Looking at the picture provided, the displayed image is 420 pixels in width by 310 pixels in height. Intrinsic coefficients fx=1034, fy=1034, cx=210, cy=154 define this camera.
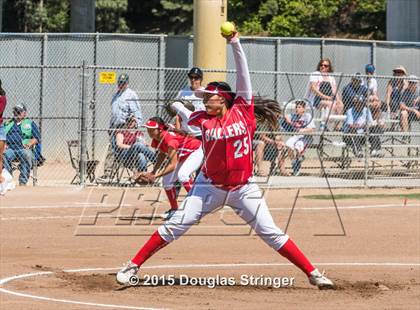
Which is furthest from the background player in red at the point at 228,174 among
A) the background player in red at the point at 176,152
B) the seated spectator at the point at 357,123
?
the seated spectator at the point at 357,123

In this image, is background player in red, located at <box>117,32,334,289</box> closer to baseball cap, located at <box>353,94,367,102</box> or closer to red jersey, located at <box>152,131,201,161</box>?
red jersey, located at <box>152,131,201,161</box>

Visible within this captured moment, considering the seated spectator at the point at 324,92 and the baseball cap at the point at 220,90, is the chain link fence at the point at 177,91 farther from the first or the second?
the baseball cap at the point at 220,90

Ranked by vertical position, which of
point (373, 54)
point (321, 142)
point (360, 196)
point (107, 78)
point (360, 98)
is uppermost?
point (373, 54)

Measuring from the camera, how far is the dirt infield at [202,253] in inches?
389

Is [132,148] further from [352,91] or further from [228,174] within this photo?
[228,174]

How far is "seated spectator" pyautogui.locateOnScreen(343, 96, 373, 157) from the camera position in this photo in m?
20.3

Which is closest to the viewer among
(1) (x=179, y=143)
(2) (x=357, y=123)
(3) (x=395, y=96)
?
(1) (x=179, y=143)

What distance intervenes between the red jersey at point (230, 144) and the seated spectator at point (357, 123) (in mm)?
10408

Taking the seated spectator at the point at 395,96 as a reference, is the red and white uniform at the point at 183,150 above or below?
below

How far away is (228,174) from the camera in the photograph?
10.1 meters

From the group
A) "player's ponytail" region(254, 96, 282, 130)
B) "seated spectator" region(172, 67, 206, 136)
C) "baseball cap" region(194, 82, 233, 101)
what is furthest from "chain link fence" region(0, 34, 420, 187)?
"baseball cap" region(194, 82, 233, 101)

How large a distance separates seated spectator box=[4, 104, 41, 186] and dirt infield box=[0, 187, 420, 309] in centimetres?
59

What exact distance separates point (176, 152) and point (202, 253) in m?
2.06

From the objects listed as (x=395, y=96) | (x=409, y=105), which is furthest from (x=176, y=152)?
(x=409, y=105)
